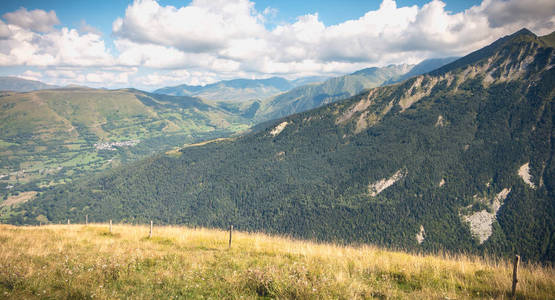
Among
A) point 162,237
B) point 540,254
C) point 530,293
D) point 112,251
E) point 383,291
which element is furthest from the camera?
point 540,254

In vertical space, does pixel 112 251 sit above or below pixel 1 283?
below

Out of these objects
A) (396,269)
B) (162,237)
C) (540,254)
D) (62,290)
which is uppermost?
(62,290)

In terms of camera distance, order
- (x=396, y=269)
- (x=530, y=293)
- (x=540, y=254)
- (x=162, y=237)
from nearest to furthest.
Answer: (x=530, y=293) → (x=396, y=269) → (x=162, y=237) → (x=540, y=254)

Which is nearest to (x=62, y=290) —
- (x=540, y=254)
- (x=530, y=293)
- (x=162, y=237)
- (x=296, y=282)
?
(x=296, y=282)

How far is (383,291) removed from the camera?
9.89 meters

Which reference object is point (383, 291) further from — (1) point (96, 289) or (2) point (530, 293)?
(1) point (96, 289)

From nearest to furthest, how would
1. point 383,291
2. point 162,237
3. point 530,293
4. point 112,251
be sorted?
point 530,293, point 383,291, point 112,251, point 162,237

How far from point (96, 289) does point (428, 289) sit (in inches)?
489

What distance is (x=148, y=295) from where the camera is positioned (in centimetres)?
973

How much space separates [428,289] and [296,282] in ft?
16.6

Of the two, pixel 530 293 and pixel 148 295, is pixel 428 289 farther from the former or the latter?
pixel 148 295

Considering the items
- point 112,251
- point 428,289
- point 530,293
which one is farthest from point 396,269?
point 112,251

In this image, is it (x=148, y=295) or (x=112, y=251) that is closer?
(x=148, y=295)

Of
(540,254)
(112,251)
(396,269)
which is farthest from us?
(540,254)
